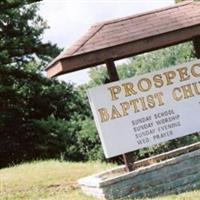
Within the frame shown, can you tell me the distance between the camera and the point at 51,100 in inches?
1094

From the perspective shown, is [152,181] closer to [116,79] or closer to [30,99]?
[116,79]

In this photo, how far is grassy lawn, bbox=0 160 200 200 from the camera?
12.1 metres

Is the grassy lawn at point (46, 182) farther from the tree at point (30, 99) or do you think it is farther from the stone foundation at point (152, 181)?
the tree at point (30, 99)

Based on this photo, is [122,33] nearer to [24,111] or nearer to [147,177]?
[147,177]

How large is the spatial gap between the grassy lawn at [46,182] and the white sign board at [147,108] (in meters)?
1.44

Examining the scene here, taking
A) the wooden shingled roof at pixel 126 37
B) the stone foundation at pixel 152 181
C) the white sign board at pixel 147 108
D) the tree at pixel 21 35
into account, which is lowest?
the stone foundation at pixel 152 181

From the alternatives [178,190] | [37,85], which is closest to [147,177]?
[178,190]

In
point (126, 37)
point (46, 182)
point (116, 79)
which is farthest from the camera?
point (46, 182)

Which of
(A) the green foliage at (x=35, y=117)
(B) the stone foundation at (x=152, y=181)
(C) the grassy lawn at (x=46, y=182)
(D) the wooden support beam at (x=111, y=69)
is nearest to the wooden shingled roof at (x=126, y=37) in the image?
(D) the wooden support beam at (x=111, y=69)

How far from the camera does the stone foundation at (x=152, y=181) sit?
35.3 feet

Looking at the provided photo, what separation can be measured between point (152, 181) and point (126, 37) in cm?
287

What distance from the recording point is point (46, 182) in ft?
45.7

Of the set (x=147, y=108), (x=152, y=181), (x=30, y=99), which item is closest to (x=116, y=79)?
(x=147, y=108)

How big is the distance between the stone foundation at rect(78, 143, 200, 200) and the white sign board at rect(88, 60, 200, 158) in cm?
66
